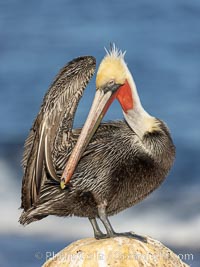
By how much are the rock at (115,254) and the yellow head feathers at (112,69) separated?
5.43 feet

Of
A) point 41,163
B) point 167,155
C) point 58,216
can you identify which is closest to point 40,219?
point 58,216

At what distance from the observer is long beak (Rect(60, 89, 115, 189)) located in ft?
Answer: 32.3

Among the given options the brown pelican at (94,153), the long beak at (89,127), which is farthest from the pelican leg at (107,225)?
the long beak at (89,127)

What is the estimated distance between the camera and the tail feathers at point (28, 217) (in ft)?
33.0

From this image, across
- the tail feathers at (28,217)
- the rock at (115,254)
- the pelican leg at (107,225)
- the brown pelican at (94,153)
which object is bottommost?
the rock at (115,254)

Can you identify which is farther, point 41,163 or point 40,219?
point 40,219

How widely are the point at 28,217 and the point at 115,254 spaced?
1.05 meters

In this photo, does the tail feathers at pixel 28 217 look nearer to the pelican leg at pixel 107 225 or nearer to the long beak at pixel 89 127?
the long beak at pixel 89 127

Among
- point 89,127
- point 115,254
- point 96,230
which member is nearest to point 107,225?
point 96,230

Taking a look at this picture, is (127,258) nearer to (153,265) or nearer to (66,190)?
(153,265)

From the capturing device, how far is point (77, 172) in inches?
395

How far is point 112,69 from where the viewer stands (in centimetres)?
1004

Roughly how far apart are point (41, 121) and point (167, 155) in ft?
4.98

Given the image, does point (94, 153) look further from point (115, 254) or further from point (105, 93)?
point (115, 254)
